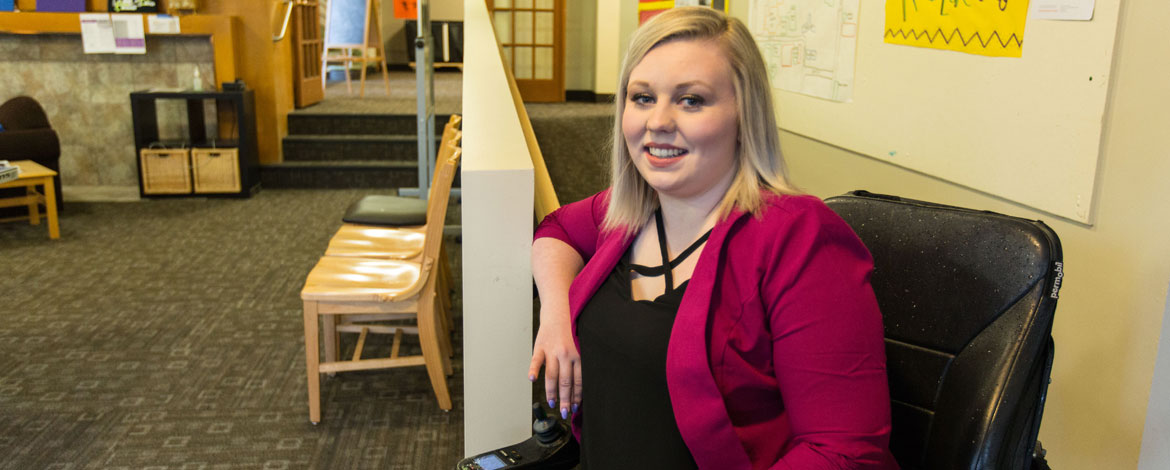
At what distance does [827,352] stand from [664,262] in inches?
12.1

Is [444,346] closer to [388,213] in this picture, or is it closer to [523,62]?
[388,213]

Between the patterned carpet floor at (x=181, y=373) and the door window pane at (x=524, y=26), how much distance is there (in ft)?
16.6

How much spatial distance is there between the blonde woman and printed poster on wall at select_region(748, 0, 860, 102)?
2006 millimetres

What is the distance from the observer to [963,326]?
117 cm

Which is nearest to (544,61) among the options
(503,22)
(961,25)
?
(503,22)

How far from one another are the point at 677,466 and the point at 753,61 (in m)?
0.55

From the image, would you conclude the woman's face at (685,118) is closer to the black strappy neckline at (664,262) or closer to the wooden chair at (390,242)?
the black strappy neckline at (664,262)

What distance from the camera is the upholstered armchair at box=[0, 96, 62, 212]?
214 inches

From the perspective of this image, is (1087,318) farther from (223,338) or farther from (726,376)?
(223,338)

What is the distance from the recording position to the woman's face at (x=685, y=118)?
114 centimetres

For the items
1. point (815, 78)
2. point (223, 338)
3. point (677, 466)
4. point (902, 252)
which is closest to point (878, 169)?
point (815, 78)

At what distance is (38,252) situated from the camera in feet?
15.9

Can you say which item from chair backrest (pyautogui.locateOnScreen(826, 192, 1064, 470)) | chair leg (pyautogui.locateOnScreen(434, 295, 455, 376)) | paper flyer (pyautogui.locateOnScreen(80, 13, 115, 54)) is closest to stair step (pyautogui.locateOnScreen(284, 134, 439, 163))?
paper flyer (pyautogui.locateOnScreen(80, 13, 115, 54))

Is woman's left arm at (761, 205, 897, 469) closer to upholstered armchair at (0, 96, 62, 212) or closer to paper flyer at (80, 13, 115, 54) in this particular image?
upholstered armchair at (0, 96, 62, 212)
